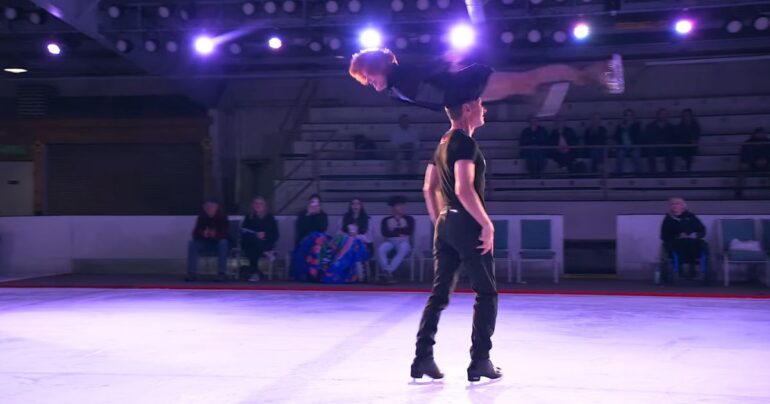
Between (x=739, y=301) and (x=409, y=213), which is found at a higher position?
(x=409, y=213)

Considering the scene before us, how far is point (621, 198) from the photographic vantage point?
1180cm

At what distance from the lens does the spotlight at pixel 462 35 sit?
11.2m

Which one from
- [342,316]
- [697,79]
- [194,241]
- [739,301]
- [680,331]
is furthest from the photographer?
[697,79]

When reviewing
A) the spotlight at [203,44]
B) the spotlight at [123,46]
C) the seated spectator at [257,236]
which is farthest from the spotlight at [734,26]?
the spotlight at [123,46]

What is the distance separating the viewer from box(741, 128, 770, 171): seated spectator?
1154cm

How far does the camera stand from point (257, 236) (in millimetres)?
10555

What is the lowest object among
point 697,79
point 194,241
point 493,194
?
point 194,241

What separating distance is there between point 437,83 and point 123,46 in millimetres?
9167

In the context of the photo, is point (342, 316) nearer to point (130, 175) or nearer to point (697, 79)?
point (130, 175)

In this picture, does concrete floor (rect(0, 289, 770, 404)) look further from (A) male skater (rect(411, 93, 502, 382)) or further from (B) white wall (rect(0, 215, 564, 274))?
(B) white wall (rect(0, 215, 564, 274))

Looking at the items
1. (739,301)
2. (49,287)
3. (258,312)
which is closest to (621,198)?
(739,301)

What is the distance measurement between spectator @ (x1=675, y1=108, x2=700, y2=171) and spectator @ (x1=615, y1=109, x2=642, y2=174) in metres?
0.66

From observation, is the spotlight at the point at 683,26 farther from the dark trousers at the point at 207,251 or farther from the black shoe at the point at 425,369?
the black shoe at the point at 425,369

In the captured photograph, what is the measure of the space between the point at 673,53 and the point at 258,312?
9623 mm
